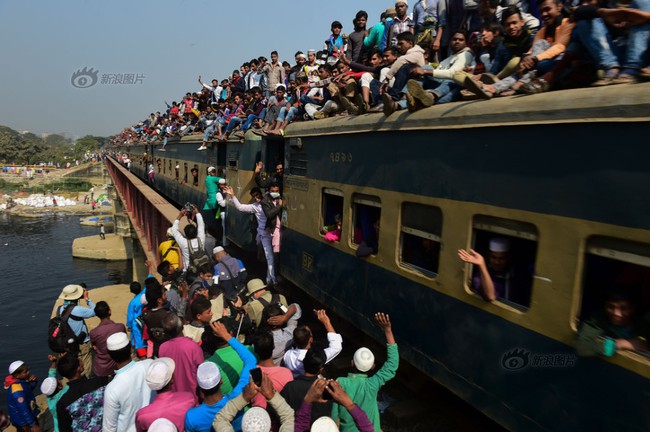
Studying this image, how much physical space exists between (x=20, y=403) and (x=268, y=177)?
17.0 ft

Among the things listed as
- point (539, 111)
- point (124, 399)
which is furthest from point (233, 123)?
point (539, 111)

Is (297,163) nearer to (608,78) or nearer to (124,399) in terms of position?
(124,399)

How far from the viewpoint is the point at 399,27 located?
25.4 ft

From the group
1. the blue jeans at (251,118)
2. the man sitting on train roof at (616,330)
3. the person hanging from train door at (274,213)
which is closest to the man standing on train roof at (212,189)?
the blue jeans at (251,118)

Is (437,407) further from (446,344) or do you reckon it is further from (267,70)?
(267,70)

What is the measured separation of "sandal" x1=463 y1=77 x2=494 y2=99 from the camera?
147 inches

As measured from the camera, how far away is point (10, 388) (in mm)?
5895

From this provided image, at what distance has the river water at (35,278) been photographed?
1852 centimetres

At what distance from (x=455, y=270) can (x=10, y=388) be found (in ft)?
19.4

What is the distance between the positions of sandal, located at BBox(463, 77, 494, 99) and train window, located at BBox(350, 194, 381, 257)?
5.62ft

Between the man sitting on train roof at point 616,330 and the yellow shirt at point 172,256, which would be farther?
the yellow shirt at point 172,256

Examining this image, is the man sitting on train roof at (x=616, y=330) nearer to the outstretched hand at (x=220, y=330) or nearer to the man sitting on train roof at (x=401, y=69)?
the outstretched hand at (x=220, y=330)

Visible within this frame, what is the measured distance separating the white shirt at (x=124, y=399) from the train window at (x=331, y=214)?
3.10 m

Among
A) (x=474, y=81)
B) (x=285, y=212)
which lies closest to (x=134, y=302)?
(x=285, y=212)
